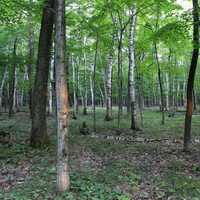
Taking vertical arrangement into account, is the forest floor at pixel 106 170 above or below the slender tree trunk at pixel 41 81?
below

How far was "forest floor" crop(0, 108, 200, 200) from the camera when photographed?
6336 millimetres

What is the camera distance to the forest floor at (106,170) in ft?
20.8

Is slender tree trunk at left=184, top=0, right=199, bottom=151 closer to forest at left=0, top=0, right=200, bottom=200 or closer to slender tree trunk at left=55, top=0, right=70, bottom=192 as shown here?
forest at left=0, top=0, right=200, bottom=200

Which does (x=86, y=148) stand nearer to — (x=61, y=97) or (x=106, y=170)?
(x=106, y=170)

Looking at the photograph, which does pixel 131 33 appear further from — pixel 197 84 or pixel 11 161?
pixel 197 84

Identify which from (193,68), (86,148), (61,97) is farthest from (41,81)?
(193,68)

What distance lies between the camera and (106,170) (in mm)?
8289

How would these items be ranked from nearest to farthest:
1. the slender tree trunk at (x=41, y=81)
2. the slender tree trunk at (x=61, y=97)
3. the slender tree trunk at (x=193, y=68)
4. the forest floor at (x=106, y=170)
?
the slender tree trunk at (x=61, y=97), the forest floor at (x=106, y=170), the slender tree trunk at (x=193, y=68), the slender tree trunk at (x=41, y=81)

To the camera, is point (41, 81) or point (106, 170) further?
point (41, 81)

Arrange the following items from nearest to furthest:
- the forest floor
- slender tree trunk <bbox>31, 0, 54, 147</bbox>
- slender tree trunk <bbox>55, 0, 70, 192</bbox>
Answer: slender tree trunk <bbox>55, 0, 70, 192</bbox>
the forest floor
slender tree trunk <bbox>31, 0, 54, 147</bbox>

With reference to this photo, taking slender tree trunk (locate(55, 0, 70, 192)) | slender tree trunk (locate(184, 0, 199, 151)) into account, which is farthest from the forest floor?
slender tree trunk (locate(184, 0, 199, 151))

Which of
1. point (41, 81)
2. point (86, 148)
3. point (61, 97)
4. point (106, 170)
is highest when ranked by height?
point (41, 81)

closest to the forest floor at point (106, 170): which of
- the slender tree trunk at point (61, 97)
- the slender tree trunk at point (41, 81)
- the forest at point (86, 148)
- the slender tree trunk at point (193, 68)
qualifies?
the forest at point (86, 148)

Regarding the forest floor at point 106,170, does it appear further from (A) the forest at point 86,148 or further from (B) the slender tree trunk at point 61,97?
(B) the slender tree trunk at point 61,97
